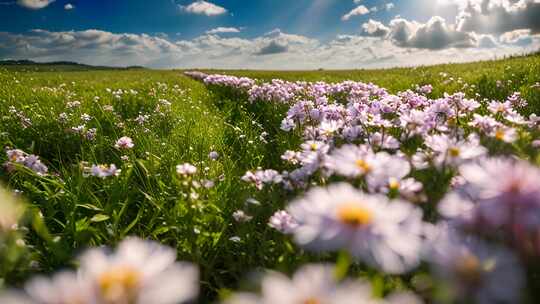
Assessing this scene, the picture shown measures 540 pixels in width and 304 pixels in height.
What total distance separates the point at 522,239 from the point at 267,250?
138 cm

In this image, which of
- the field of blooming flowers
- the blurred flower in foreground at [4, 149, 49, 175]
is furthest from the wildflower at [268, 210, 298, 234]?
the blurred flower in foreground at [4, 149, 49, 175]

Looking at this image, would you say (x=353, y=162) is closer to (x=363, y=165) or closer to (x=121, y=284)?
(x=363, y=165)

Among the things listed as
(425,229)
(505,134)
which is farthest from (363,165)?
(505,134)

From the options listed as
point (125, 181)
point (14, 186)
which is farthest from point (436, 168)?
point (14, 186)

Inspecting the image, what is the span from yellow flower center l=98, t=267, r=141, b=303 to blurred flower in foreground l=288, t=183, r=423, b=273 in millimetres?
467

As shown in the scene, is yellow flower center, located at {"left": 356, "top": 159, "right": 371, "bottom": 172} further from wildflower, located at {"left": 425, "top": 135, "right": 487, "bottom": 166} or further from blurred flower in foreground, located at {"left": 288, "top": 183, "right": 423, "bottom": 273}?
wildflower, located at {"left": 425, "top": 135, "right": 487, "bottom": 166}

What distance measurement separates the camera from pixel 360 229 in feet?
3.53

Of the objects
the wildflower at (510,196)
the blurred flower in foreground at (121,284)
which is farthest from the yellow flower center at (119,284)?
the wildflower at (510,196)

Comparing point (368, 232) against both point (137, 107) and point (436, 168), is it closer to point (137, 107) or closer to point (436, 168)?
point (436, 168)

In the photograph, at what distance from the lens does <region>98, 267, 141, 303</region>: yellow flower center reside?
86cm

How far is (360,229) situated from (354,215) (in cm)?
5

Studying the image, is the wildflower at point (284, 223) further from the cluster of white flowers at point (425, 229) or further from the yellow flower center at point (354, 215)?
the yellow flower center at point (354, 215)

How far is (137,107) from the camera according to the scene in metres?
8.10

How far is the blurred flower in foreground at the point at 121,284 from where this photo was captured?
0.84 m
